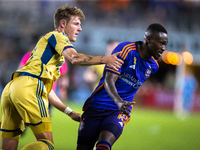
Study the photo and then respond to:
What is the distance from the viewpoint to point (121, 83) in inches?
152

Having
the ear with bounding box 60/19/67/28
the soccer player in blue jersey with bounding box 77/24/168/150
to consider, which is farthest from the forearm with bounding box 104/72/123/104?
the ear with bounding box 60/19/67/28

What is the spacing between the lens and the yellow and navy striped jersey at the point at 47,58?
3371mm

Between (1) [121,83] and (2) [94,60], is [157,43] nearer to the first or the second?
(1) [121,83]

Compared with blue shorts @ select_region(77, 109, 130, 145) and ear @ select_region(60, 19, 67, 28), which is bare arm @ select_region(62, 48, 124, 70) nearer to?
ear @ select_region(60, 19, 67, 28)

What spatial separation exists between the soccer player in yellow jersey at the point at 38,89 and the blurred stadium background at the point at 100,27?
16945 mm

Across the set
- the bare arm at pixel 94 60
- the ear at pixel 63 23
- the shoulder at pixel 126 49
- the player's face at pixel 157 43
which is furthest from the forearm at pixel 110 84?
the ear at pixel 63 23

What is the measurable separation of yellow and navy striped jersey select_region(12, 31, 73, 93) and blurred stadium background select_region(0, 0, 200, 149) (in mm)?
16962

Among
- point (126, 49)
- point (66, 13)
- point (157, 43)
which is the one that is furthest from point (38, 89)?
point (157, 43)

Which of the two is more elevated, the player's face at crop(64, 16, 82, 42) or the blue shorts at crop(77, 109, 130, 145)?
the player's face at crop(64, 16, 82, 42)

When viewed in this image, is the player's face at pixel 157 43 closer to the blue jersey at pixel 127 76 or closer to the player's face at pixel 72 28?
the blue jersey at pixel 127 76

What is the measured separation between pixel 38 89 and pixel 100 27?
20125 mm

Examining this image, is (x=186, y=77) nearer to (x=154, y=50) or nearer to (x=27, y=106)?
(x=154, y=50)

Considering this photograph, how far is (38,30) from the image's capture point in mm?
23078

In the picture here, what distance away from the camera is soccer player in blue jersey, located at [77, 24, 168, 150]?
3.70 metres
